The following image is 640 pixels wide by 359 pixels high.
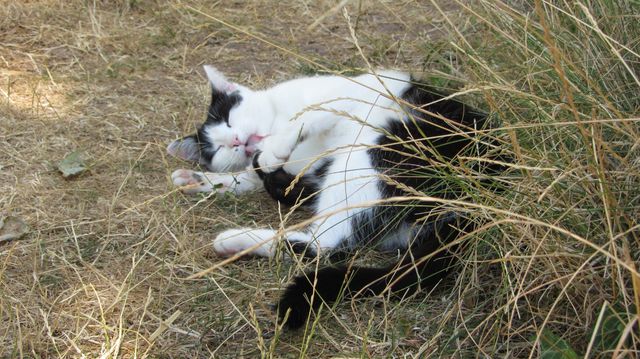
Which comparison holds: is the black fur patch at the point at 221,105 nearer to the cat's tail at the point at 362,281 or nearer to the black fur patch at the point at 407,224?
the black fur patch at the point at 407,224

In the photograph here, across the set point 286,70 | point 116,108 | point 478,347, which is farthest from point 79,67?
point 478,347

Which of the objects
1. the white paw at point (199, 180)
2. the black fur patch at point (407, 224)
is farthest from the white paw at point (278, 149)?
the black fur patch at point (407, 224)

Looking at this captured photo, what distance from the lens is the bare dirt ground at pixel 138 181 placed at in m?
1.65

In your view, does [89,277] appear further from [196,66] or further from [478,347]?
[196,66]

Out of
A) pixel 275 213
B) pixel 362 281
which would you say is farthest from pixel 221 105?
pixel 362 281

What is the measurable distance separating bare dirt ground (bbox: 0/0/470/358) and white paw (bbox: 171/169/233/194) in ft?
0.19

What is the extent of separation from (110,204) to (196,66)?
118 cm

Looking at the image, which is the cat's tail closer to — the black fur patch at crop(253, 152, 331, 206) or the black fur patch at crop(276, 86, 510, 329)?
the black fur patch at crop(276, 86, 510, 329)

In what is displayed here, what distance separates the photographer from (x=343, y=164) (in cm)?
219

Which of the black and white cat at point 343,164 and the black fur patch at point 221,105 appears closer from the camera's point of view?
the black and white cat at point 343,164

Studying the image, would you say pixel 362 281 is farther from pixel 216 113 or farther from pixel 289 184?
pixel 216 113

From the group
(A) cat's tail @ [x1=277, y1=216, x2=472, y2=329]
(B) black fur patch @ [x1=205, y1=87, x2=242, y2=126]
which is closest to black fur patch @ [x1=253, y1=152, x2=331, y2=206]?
(B) black fur patch @ [x1=205, y1=87, x2=242, y2=126]

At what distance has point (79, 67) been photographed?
3182 millimetres

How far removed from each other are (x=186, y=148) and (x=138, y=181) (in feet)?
0.94
